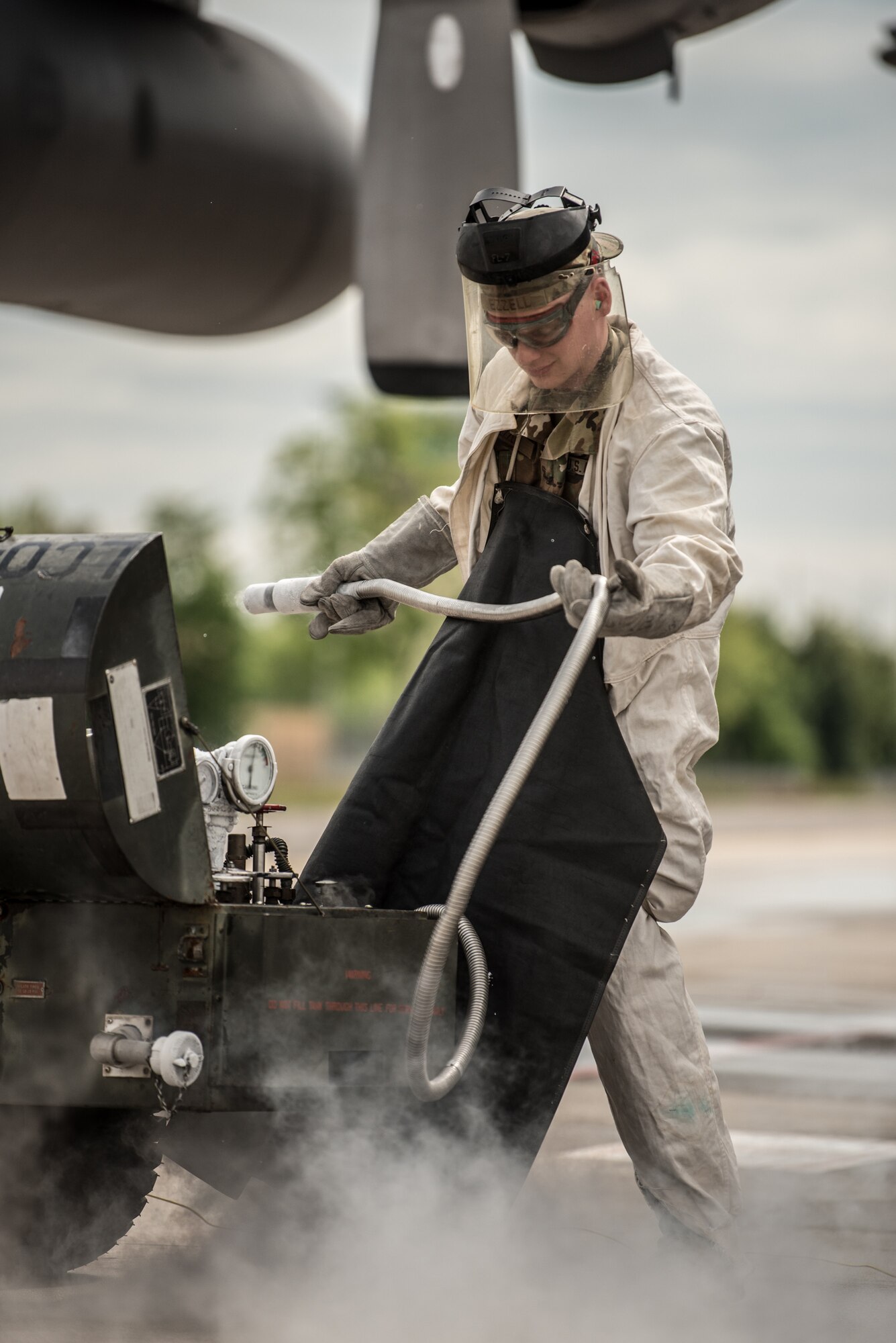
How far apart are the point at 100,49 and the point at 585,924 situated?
620 centimetres

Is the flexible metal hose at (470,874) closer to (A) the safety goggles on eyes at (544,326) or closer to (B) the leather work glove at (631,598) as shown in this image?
(B) the leather work glove at (631,598)

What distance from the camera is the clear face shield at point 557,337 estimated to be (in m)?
2.81

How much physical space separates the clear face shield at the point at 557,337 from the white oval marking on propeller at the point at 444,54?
217 inches

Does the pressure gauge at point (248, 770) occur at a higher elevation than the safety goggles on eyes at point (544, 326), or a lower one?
lower

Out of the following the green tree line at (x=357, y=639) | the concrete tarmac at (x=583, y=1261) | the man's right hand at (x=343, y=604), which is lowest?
the green tree line at (x=357, y=639)

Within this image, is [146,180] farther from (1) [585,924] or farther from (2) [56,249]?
(1) [585,924]

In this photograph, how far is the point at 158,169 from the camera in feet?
25.5

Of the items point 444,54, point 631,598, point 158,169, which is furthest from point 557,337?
point 444,54

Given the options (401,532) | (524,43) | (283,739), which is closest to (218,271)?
(524,43)

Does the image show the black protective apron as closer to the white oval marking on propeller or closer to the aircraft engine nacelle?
the aircraft engine nacelle

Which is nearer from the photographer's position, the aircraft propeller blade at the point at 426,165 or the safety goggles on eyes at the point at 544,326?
the safety goggles on eyes at the point at 544,326

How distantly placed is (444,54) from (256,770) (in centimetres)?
595

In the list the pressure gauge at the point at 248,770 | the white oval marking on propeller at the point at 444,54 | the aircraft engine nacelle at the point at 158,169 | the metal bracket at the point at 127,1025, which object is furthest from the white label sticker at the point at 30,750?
the white oval marking on propeller at the point at 444,54

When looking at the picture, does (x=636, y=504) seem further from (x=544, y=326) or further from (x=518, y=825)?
(x=518, y=825)
